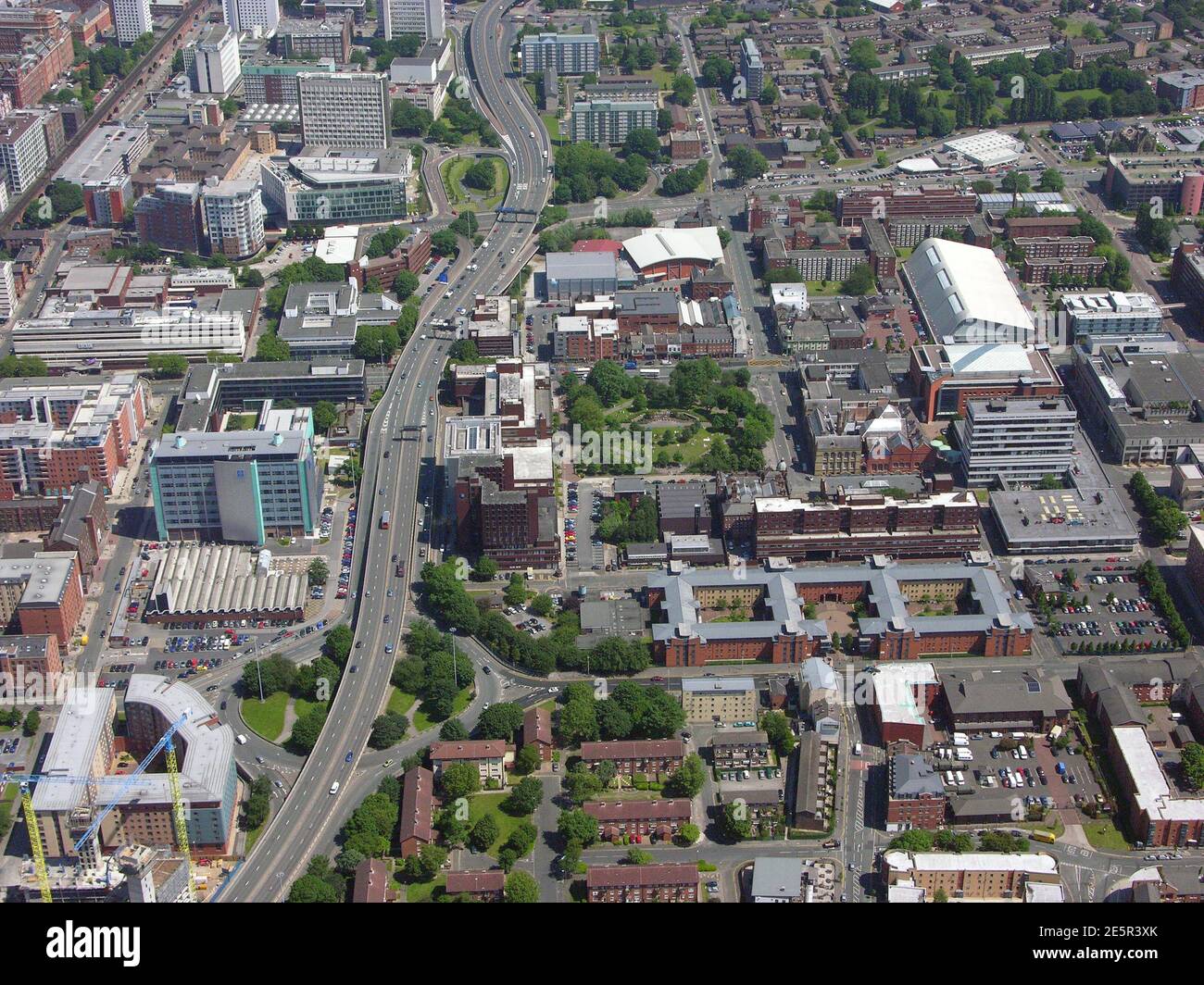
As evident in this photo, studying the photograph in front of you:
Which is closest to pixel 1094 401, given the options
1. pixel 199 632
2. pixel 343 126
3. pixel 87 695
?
pixel 199 632

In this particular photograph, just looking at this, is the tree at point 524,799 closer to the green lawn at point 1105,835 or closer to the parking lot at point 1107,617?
the green lawn at point 1105,835

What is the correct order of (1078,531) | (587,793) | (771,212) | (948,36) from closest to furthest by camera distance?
(587,793)
(1078,531)
(771,212)
(948,36)

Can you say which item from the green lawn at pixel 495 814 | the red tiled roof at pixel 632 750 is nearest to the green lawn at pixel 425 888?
the green lawn at pixel 495 814

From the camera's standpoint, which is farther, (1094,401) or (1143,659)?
(1094,401)

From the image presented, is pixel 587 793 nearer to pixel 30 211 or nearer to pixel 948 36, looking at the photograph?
→ pixel 30 211
